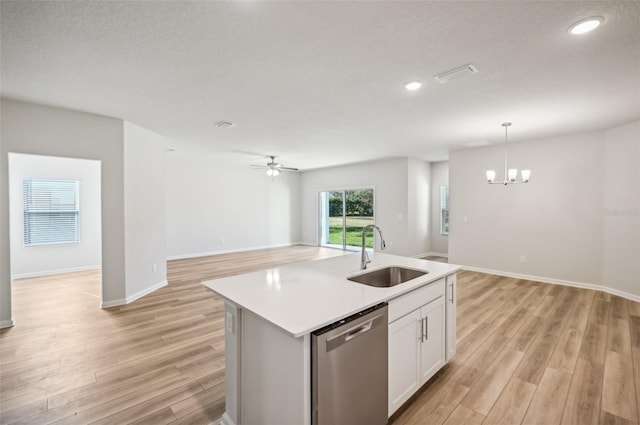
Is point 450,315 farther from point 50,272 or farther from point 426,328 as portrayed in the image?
point 50,272

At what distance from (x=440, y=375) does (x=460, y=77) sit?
8.86 feet

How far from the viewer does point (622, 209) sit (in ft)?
14.0

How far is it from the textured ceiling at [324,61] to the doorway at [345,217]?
421 centimetres

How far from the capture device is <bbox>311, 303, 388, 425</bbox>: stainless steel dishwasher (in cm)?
131

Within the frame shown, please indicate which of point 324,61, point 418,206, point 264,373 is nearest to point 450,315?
point 264,373

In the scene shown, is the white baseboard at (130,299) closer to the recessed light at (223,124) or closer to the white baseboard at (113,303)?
the white baseboard at (113,303)

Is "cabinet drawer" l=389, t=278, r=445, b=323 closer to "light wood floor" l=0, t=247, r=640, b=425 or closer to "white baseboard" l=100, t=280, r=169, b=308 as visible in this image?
"light wood floor" l=0, t=247, r=640, b=425

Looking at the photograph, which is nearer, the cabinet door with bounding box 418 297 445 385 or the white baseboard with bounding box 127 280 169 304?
the cabinet door with bounding box 418 297 445 385

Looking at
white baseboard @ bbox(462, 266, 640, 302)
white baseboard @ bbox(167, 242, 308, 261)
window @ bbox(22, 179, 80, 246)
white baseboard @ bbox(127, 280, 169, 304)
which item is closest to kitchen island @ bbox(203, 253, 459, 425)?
white baseboard @ bbox(462, 266, 640, 302)

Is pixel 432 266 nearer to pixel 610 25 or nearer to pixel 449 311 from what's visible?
pixel 449 311

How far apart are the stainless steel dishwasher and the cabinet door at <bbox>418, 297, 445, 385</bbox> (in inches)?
19.8

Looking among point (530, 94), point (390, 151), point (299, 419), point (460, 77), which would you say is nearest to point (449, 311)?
point (299, 419)

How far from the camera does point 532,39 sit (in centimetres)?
205

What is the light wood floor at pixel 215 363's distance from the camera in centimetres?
191
